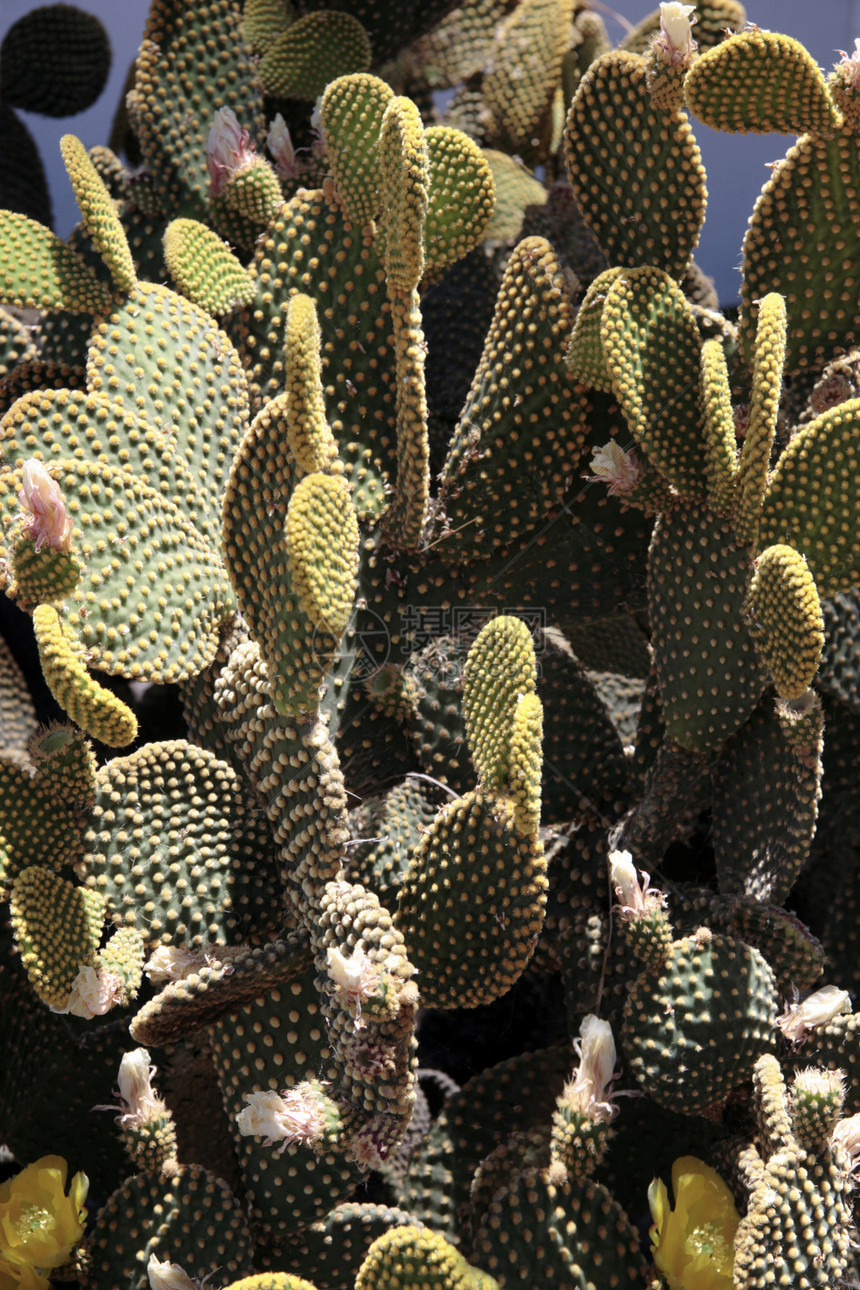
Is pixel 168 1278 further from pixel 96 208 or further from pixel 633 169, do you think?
pixel 633 169

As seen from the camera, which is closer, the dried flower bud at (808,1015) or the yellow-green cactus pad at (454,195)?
the dried flower bud at (808,1015)

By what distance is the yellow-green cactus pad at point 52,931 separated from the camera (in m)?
1.07

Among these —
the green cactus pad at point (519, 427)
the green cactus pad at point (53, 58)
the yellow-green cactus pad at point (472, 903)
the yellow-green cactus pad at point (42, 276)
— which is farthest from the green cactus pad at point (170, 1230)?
the green cactus pad at point (53, 58)

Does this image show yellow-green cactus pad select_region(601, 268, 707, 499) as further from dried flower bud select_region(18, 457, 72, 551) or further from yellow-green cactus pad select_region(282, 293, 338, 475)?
dried flower bud select_region(18, 457, 72, 551)

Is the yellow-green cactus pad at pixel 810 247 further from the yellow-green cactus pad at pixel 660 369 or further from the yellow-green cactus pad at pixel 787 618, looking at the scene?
the yellow-green cactus pad at pixel 787 618

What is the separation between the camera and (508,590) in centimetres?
131

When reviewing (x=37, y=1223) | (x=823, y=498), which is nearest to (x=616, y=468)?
(x=823, y=498)

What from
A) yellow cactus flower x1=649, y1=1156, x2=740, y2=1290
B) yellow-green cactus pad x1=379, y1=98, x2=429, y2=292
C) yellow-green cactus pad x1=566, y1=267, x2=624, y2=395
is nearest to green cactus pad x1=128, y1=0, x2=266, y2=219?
yellow-green cactus pad x1=379, y1=98, x2=429, y2=292

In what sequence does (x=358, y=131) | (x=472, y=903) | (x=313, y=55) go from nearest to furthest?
(x=472, y=903) → (x=358, y=131) → (x=313, y=55)

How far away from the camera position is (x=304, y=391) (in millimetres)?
953

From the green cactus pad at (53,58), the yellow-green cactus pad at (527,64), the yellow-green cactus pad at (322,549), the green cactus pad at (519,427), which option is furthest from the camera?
the green cactus pad at (53,58)

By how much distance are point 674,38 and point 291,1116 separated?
111cm

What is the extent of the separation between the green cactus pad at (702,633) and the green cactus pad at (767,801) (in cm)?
5

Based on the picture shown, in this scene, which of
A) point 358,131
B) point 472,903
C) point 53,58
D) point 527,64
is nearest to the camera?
point 472,903
